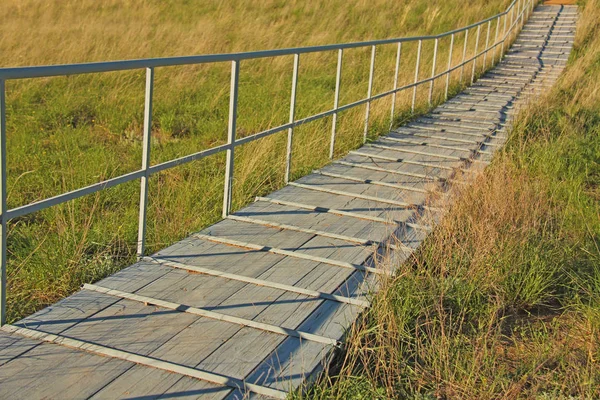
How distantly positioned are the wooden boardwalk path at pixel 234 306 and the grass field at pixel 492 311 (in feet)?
0.67

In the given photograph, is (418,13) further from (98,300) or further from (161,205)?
(98,300)

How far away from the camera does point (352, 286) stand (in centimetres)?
427

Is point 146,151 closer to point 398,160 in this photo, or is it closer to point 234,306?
point 234,306

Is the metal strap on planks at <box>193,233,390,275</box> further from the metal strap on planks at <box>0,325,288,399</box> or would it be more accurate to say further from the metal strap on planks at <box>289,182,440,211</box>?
the metal strap on planks at <box>0,325,288,399</box>

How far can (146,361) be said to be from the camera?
3.27 metres

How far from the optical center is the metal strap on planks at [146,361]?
310 centimetres

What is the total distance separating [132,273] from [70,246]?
1.61ft

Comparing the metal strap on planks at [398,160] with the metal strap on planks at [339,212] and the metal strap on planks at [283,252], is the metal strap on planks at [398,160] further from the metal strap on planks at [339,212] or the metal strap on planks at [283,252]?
the metal strap on planks at [283,252]

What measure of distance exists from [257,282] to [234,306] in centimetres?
35

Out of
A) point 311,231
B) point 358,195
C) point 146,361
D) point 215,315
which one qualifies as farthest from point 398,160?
point 146,361

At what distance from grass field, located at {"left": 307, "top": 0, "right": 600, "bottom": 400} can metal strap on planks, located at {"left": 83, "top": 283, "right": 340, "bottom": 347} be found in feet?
0.56

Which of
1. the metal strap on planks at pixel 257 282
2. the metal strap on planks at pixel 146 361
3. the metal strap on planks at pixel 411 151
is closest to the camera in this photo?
the metal strap on planks at pixel 146 361

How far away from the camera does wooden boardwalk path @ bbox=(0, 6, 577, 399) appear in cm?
316

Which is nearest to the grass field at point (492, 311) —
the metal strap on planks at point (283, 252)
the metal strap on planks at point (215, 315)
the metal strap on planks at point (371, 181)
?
the metal strap on planks at point (215, 315)
